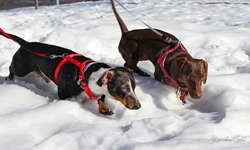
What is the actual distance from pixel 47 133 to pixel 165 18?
204 inches

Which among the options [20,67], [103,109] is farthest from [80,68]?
[20,67]

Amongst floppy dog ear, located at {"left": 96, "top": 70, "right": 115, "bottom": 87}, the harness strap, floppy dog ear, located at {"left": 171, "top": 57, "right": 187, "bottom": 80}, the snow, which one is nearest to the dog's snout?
the snow

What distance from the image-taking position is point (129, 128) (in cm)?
186

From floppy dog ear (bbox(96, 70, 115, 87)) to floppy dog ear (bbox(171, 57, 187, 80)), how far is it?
2.57 ft

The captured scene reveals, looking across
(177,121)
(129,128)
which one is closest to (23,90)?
(129,128)

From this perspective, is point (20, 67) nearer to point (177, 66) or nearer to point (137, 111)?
point (137, 111)

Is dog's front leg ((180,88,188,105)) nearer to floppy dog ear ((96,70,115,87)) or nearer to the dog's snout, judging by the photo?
the dog's snout

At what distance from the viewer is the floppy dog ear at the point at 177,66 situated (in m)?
2.31

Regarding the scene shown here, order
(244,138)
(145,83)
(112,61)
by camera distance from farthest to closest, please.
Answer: (112,61) → (145,83) → (244,138)

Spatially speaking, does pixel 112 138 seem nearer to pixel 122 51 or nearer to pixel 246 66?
pixel 122 51

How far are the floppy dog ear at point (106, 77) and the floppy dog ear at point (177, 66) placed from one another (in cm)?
78

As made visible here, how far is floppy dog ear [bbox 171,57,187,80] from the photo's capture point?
231cm

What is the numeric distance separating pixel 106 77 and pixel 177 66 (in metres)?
0.87

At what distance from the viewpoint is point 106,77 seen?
1980 mm
